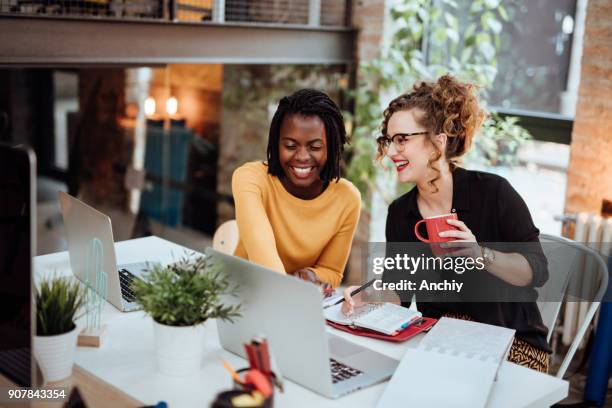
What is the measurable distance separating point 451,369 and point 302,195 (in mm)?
963

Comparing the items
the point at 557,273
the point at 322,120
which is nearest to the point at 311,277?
the point at 322,120

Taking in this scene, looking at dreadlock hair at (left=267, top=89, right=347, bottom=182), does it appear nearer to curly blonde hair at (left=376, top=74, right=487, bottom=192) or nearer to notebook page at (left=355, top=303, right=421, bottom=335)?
curly blonde hair at (left=376, top=74, right=487, bottom=192)

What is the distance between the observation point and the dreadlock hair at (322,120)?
235 centimetres

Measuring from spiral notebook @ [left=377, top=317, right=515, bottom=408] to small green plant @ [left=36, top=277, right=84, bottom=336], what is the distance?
28.6 inches

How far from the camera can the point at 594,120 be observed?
3686 mm

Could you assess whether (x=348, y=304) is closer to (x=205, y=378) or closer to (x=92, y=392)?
(x=205, y=378)

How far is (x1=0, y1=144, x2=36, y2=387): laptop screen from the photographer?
1.29m

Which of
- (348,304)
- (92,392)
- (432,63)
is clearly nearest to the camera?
(92,392)

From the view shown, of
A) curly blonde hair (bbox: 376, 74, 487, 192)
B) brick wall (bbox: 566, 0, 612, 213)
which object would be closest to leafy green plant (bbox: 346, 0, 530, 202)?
brick wall (bbox: 566, 0, 612, 213)

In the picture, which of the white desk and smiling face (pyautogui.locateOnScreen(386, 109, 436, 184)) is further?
smiling face (pyautogui.locateOnScreen(386, 109, 436, 184))

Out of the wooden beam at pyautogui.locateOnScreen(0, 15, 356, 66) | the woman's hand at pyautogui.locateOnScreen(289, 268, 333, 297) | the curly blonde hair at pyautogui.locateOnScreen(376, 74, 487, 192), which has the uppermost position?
the wooden beam at pyautogui.locateOnScreen(0, 15, 356, 66)

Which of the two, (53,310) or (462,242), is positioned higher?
(462,242)

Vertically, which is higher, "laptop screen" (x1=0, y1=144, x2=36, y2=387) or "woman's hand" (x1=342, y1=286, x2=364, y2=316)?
"laptop screen" (x1=0, y1=144, x2=36, y2=387)

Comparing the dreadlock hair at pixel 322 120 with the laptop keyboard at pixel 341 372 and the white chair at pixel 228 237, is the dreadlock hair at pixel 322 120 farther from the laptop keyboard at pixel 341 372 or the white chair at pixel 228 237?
the laptop keyboard at pixel 341 372
